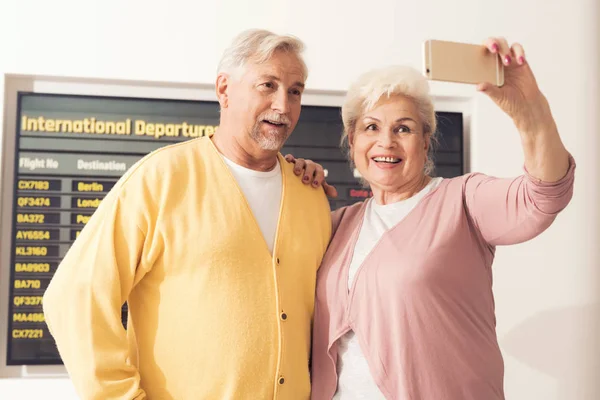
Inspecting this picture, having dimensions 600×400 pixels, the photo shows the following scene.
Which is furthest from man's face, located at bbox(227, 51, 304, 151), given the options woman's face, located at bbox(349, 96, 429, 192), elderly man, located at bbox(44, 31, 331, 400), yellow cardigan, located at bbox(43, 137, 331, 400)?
woman's face, located at bbox(349, 96, 429, 192)

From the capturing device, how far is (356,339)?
146 cm

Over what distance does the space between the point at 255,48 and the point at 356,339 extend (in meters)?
0.82

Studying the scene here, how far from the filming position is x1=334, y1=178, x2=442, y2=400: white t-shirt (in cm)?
141

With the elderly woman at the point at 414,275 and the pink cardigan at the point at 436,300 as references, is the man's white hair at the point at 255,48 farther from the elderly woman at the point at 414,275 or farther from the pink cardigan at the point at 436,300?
the pink cardigan at the point at 436,300

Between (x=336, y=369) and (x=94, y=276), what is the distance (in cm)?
66

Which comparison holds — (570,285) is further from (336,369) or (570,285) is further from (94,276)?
(94,276)

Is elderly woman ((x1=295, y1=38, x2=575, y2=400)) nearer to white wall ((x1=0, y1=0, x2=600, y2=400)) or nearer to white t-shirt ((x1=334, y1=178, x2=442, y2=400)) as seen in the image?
white t-shirt ((x1=334, y1=178, x2=442, y2=400))

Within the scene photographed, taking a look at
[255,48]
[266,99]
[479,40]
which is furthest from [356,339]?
[479,40]

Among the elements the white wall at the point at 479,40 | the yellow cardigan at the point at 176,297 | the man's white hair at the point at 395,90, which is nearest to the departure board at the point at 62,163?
the white wall at the point at 479,40

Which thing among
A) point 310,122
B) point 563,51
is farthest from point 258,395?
point 563,51

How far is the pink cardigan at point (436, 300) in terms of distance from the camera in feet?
4.44

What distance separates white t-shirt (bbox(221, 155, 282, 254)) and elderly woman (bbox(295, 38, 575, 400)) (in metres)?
0.21

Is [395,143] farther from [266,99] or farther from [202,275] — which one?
[202,275]

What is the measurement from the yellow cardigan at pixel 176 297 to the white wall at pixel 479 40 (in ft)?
3.08
